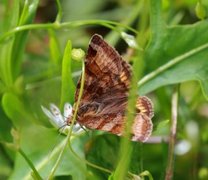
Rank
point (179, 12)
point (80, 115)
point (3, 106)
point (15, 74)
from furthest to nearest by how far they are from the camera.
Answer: point (179, 12) → point (15, 74) → point (3, 106) → point (80, 115)

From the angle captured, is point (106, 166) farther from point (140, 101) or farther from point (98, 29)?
point (98, 29)

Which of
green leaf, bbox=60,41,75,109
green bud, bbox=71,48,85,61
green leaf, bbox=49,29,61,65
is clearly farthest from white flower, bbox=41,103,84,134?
green leaf, bbox=49,29,61,65

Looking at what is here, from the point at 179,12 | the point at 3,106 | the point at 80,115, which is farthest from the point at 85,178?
the point at 179,12

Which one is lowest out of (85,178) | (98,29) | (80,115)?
(85,178)

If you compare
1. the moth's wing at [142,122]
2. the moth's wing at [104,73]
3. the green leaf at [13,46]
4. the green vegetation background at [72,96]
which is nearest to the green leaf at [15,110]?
the green vegetation background at [72,96]

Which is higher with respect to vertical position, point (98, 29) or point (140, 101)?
point (98, 29)

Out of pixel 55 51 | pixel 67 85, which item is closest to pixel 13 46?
pixel 55 51

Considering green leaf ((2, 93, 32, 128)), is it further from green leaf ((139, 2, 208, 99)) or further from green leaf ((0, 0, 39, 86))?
green leaf ((139, 2, 208, 99))
